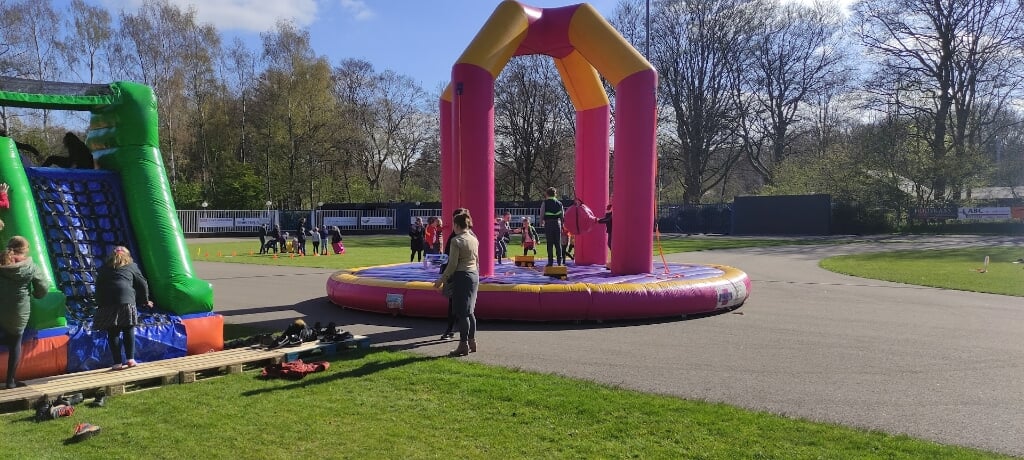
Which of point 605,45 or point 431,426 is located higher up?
point 605,45

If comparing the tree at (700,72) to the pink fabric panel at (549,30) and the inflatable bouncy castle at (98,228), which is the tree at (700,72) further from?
the inflatable bouncy castle at (98,228)

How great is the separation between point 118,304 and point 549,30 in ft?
24.8

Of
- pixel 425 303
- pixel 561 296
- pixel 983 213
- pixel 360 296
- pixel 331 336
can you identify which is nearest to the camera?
pixel 331 336

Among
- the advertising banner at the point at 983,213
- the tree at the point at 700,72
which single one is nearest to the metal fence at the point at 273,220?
the tree at the point at 700,72

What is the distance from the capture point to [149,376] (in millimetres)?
5688

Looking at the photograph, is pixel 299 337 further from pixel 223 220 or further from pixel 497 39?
pixel 223 220

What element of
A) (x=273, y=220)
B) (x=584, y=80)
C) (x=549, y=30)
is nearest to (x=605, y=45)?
(x=549, y=30)

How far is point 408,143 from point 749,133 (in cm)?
2488

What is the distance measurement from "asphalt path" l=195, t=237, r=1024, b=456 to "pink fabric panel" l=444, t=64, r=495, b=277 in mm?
1796

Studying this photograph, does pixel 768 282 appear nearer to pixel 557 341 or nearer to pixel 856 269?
pixel 856 269

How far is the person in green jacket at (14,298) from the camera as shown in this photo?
214 inches

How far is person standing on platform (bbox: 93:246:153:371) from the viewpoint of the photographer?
5965mm

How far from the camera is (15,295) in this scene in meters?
5.49

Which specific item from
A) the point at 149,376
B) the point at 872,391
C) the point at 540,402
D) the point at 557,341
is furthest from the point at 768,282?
the point at 149,376
